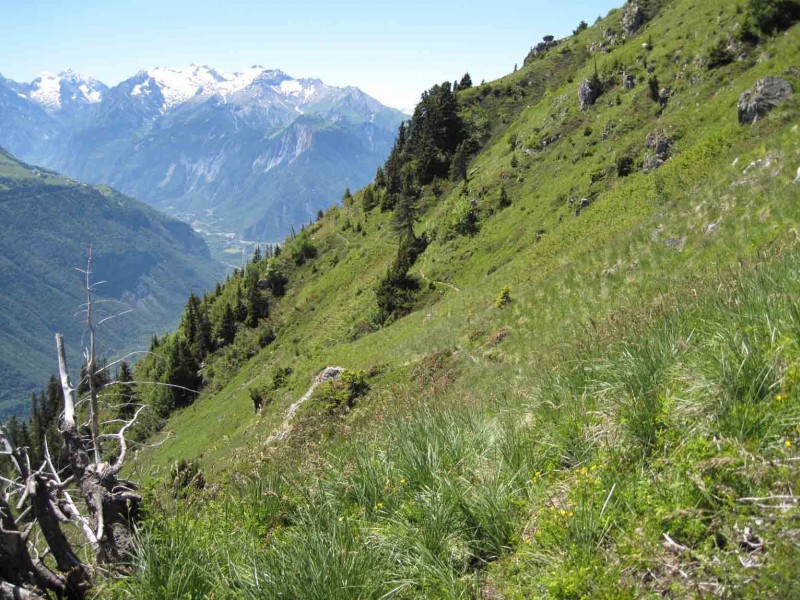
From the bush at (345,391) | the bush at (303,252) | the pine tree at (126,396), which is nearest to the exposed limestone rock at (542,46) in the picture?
the bush at (303,252)

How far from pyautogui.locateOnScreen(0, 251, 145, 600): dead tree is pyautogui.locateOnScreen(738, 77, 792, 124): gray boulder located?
1186 inches

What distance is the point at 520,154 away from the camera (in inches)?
2239

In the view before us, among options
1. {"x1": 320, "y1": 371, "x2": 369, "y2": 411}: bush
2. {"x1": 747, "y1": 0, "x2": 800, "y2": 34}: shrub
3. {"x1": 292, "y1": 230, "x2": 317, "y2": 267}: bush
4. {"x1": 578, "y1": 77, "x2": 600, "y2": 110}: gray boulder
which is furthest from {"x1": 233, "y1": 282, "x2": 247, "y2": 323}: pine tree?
{"x1": 747, "y1": 0, "x2": 800, "y2": 34}: shrub

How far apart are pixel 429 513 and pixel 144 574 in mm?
2614

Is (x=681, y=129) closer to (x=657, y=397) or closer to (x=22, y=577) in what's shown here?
(x=657, y=397)

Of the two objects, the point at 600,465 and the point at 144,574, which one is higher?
the point at 144,574

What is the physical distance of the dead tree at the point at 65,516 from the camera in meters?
4.47

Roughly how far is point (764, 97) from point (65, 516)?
31.5 meters

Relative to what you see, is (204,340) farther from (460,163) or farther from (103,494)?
(103,494)

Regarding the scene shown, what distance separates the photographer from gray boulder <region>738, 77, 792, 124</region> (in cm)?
2420

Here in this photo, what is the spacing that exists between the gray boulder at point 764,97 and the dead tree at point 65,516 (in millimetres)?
30134

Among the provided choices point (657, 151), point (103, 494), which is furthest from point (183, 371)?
point (103, 494)

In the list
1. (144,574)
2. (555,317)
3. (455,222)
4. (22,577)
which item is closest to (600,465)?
(144,574)

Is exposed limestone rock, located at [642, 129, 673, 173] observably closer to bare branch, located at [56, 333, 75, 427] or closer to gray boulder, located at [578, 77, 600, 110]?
gray boulder, located at [578, 77, 600, 110]
